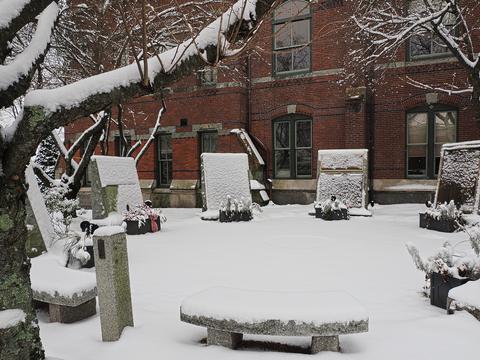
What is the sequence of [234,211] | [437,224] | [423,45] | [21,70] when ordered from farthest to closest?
[423,45] < [234,211] < [437,224] < [21,70]

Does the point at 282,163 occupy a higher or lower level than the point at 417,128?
lower

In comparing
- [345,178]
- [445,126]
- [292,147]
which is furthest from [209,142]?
[445,126]

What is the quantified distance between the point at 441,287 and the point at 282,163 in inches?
454

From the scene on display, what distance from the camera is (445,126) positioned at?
1302cm

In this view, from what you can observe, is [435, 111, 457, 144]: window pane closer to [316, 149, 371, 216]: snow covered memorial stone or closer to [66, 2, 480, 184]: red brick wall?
[66, 2, 480, 184]: red brick wall

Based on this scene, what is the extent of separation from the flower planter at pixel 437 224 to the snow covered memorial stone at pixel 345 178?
219 cm

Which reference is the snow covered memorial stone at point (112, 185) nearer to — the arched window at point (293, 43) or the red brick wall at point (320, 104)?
the red brick wall at point (320, 104)

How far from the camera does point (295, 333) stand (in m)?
2.83

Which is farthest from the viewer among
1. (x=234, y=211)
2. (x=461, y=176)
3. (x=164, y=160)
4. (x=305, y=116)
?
(x=164, y=160)

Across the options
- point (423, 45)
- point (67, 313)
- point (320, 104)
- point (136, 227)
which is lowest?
point (136, 227)

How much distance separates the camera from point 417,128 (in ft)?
44.0

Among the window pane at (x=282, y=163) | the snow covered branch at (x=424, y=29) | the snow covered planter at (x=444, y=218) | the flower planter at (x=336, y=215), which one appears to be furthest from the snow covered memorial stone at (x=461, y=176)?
the window pane at (x=282, y=163)

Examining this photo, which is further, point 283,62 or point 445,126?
point 283,62

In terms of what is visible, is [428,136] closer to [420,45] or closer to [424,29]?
[420,45]
